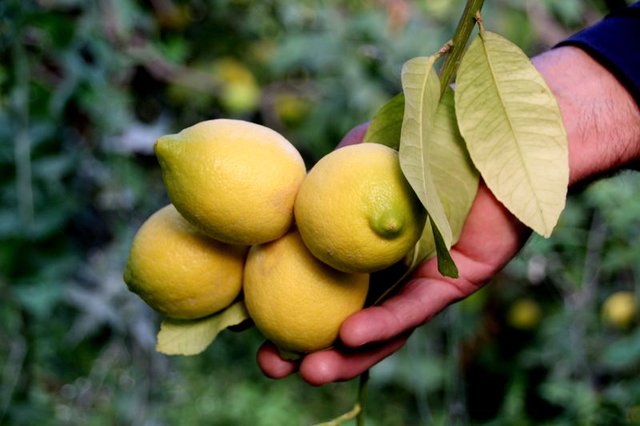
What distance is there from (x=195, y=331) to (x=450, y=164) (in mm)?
352

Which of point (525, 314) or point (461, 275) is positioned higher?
point (461, 275)

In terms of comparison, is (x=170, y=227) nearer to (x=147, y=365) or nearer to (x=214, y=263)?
(x=214, y=263)

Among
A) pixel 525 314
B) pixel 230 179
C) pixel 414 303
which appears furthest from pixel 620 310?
pixel 230 179

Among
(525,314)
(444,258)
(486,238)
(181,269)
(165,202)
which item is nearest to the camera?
(444,258)

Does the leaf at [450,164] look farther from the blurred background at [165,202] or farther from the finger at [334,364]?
the blurred background at [165,202]

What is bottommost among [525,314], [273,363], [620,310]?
[525,314]

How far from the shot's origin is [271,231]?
2.39ft

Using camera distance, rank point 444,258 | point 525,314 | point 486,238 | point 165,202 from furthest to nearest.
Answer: point 525,314, point 165,202, point 486,238, point 444,258

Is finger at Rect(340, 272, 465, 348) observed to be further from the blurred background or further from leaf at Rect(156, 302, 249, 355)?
the blurred background

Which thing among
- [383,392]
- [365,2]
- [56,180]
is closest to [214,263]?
[56,180]

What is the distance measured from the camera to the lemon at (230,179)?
0.69 meters

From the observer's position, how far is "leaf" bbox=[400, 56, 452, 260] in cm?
63

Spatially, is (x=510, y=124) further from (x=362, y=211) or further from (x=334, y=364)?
(x=334, y=364)

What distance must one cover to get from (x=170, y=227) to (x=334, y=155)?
0.21 m
